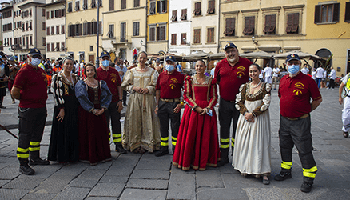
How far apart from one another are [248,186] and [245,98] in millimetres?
1335

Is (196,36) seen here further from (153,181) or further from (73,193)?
(73,193)

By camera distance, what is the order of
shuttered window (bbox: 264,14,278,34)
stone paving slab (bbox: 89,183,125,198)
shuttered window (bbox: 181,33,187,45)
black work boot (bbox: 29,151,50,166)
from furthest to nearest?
shuttered window (bbox: 181,33,187,45) → shuttered window (bbox: 264,14,278,34) → black work boot (bbox: 29,151,50,166) → stone paving slab (bbox: 89,183,125,198)

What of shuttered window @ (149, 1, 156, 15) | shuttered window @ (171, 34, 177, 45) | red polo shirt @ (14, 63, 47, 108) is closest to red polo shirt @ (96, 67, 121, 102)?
red polo shirt @ (14, 63, 47, 108)

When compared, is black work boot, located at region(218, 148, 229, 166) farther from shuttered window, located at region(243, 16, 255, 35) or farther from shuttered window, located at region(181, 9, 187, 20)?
shuttered window, located at region(181, 9, 187, 20)

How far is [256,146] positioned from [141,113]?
2463 mm

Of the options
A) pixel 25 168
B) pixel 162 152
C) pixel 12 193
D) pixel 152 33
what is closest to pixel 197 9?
pixel 152 33

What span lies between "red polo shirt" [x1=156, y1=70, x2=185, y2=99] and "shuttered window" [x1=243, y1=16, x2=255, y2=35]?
25.1 meters

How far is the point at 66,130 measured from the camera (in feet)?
16.9

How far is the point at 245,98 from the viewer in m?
4.72

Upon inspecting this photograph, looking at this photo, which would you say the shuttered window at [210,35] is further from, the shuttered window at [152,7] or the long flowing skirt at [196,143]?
the long flowing skirt at [196,143]

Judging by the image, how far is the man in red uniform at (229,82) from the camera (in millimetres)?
5066

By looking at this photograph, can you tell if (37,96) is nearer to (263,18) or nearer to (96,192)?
(96,192)

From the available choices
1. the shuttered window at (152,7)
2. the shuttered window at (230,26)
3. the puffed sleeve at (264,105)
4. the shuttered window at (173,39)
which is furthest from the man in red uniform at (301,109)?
the shuttered window at (152,7)

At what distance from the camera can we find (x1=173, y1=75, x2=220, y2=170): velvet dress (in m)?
4.89
